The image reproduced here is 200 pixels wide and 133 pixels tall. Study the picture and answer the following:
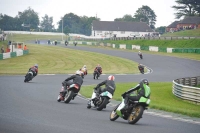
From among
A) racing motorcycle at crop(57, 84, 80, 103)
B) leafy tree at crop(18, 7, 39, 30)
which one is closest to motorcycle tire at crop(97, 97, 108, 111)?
racing motorcycle at crop(57, 84, 80, 103)

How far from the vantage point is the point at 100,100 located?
16.5m

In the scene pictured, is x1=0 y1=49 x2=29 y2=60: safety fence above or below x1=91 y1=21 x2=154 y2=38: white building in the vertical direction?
below

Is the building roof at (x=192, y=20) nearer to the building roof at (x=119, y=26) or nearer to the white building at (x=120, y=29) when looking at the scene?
the white building at (x=120, y=29)

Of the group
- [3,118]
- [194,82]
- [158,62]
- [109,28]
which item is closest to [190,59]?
[158,62]

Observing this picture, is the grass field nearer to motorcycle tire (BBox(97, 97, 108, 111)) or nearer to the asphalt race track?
the asphalt race track

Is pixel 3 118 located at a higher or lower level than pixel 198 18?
lower

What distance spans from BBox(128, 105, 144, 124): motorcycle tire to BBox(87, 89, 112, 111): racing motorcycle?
2600 mm

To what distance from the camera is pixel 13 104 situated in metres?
17.0

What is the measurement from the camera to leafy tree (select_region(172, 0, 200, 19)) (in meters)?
134

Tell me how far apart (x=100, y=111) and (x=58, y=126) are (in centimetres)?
464

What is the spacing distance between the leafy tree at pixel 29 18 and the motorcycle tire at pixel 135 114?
466 ft

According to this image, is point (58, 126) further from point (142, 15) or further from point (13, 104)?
point (142, 15)

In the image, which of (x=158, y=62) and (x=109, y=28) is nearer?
(x=158, y=62)

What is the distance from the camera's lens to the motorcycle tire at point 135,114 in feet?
41.8
